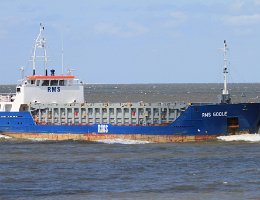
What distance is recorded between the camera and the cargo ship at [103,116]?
54031 millimetres

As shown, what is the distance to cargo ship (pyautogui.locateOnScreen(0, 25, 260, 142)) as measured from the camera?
177 feet

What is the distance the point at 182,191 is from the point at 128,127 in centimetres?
2120

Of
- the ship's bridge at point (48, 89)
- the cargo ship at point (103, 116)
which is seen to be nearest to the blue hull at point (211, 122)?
the cargo ship at point (103, 116)

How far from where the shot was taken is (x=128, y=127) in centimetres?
5641

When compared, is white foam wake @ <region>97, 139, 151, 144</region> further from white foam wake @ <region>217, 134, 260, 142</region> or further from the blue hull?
white foam wake @ <region>217, 134, 260, 142</region>

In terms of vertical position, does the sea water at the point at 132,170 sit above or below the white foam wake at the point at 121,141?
below

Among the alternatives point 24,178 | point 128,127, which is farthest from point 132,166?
point 128,127

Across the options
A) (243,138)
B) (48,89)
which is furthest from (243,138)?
(48,89)

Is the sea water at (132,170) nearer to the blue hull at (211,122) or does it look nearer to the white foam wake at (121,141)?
the white foam wake at (121,141)

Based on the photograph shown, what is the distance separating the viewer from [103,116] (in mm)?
58531

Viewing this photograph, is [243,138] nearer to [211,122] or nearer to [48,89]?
[211,122]

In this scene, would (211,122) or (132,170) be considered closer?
(132,170)

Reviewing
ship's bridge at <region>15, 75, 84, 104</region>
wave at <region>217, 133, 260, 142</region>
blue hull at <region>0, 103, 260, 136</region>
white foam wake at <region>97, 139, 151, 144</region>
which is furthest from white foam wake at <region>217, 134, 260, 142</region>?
ship's bridge at <region>15, 75, 84, 104</region>

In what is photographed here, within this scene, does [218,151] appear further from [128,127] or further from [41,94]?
[41,94]
